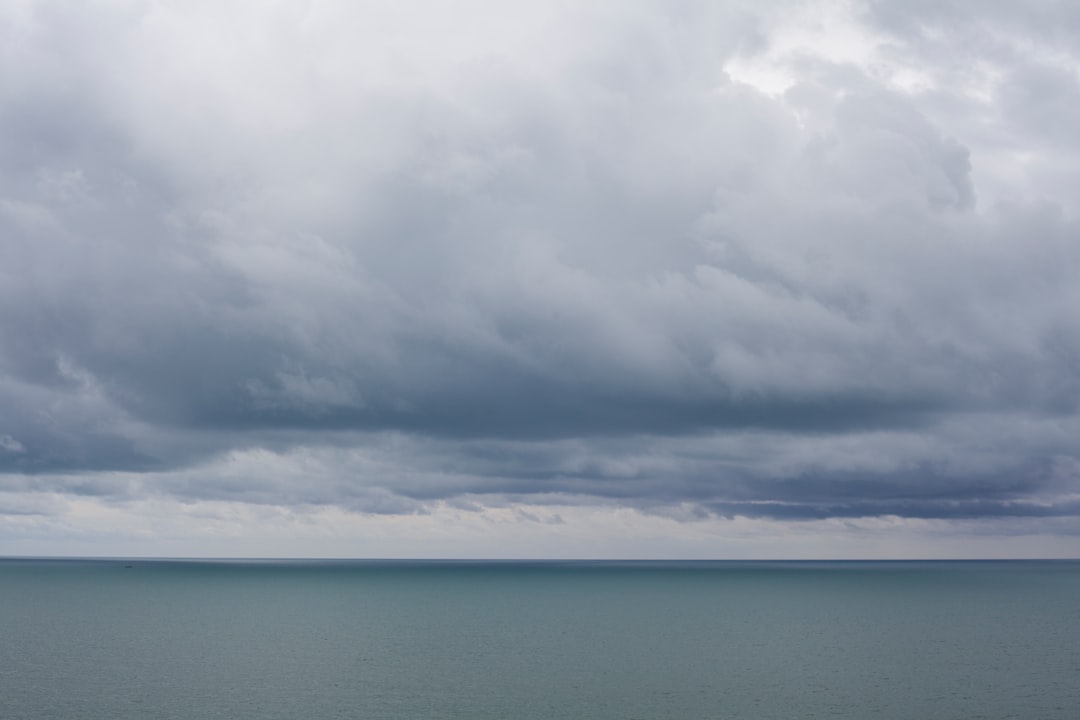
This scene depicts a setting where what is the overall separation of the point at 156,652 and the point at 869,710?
290 ft

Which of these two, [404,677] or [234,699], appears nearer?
[234,699]

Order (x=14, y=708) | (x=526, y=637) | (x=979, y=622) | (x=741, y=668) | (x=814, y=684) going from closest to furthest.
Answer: (x=14, y=708) < (x=814, y=684) < (x=741, y=668) < (x=526, y=637) < (x=979, y=622)

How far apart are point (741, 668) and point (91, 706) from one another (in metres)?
68.9

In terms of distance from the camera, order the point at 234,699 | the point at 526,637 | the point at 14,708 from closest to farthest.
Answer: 1. the point at 14,708
2. the point at 234,699
3. the point at 526,637

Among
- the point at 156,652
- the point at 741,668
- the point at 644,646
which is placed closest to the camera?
the point at 741,668

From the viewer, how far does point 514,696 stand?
92.0 metres

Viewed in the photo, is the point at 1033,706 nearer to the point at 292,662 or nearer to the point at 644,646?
the point at 644,646

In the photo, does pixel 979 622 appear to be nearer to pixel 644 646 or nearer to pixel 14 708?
pixel 644 646

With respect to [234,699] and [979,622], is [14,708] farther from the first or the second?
[979,622]

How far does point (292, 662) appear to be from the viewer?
383 feet

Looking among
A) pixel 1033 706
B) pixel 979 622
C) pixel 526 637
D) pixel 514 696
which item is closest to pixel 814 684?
pixel 1033 706

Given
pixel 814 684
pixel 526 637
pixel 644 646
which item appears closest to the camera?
pixel 814 684

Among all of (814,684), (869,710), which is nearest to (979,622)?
(814,684)

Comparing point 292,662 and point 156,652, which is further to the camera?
point 156,652
